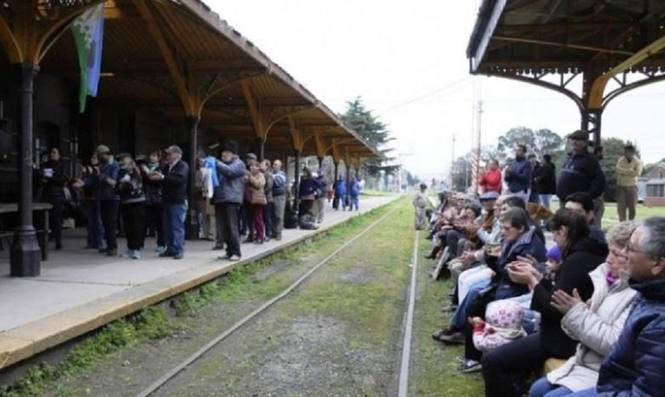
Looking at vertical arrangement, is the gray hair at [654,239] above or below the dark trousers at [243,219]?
above

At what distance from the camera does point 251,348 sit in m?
5.34

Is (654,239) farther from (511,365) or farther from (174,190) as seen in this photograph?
(174,190)

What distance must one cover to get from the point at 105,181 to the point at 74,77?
5.65m

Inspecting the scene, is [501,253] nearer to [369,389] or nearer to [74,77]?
[369,389]

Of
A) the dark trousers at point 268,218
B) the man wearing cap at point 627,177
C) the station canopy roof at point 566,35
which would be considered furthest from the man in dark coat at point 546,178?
→ the dark trousers at point 268,218

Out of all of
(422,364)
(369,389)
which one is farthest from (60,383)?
(422,364)

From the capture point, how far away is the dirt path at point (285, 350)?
4367 mm

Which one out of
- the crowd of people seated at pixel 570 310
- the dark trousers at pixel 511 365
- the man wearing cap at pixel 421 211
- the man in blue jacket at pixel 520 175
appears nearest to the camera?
the crowd of people seated at pixel 570 310

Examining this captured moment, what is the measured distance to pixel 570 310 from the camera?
9.12ft

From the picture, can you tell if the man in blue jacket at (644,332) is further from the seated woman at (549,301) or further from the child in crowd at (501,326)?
the child in crowd at (501,326)

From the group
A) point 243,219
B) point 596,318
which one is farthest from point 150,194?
point 596,318

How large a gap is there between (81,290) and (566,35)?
7.67m

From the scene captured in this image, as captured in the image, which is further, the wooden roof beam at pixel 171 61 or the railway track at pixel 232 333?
the wooden roof beam at pixel 171 61

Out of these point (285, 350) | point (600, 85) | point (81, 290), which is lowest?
point (285, 350)
